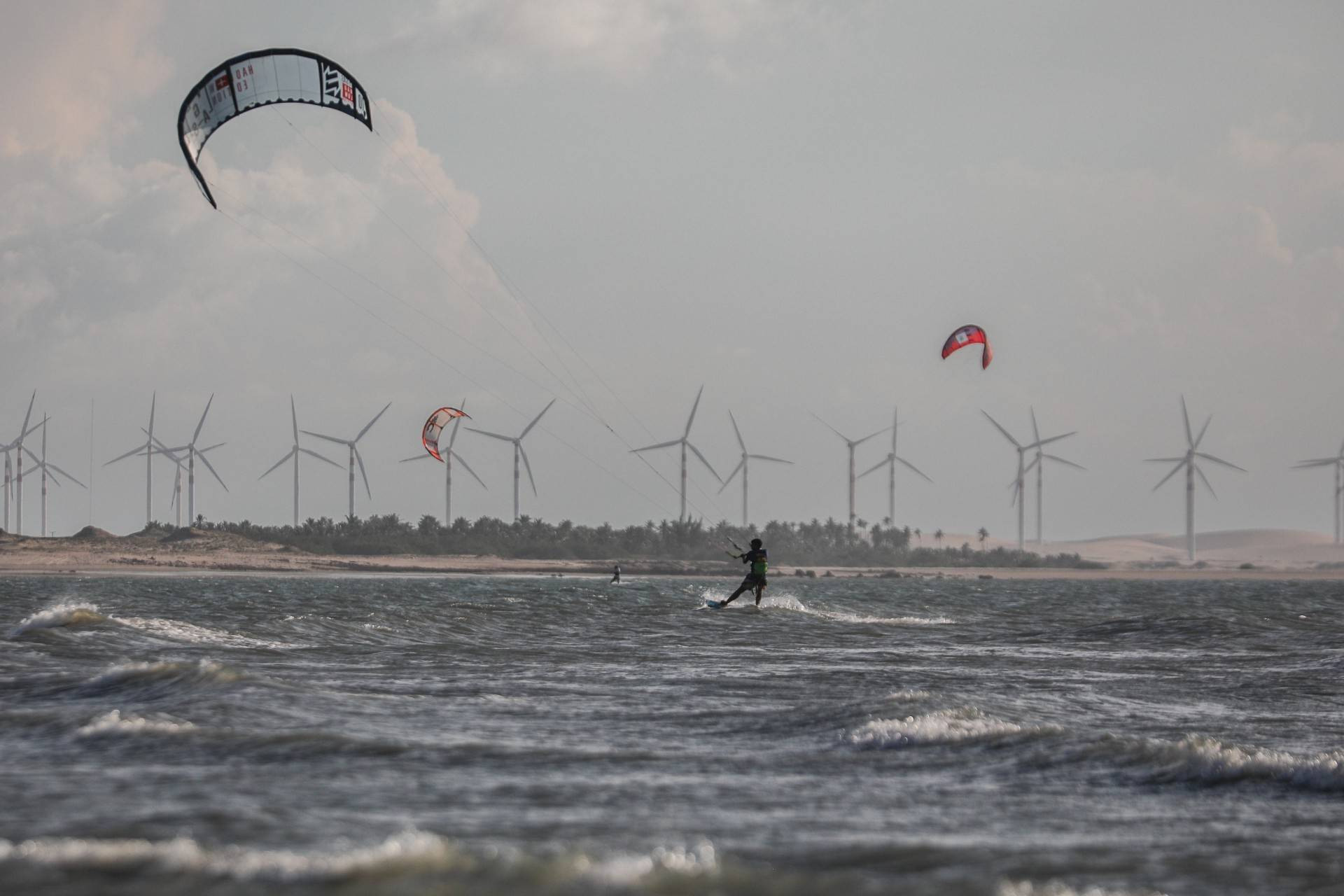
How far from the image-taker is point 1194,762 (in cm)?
1060

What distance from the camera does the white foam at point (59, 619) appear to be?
22.4m

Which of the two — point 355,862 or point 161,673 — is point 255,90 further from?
point 355,862

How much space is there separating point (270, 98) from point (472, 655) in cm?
925

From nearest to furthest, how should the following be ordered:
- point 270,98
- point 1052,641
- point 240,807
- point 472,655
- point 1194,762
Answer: point 240,807, point 1194,762, point 472,655, point 270,98, point 1052,641

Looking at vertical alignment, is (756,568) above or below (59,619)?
above

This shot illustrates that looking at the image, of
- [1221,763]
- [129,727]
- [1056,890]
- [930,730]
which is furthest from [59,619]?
[1056,890]

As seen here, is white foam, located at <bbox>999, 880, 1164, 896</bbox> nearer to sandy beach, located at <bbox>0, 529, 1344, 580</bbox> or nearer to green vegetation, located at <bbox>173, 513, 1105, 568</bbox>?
sandy beach, located at <bbox>0, 529, 1344, 580</bbox>

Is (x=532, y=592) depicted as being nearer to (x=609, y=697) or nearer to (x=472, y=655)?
(x=472, y=655)

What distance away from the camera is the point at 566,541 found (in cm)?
11044

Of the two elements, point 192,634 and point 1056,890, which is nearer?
point 1056,890

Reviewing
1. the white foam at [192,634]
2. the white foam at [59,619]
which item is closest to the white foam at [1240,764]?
the white foam at [192,634]

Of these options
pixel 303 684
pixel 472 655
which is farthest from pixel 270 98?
pixel 303 684

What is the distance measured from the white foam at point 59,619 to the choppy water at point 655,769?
0.78 feet

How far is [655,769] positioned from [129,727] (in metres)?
4.42
